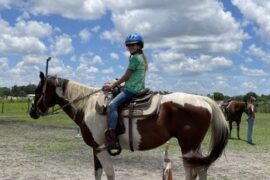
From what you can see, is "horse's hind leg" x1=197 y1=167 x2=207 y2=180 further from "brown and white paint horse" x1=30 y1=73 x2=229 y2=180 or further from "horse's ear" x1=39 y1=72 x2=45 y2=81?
"horse's ear" x1=39 y1=72 x2=45 y2=81

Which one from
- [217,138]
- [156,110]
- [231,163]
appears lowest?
[231,163]

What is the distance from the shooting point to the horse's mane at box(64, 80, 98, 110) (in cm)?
775

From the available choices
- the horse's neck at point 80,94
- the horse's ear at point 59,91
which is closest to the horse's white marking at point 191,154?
the horse's neck at point 80,94

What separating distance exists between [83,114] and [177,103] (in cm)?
167

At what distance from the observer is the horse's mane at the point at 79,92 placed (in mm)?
7749

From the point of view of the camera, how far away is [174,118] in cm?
720

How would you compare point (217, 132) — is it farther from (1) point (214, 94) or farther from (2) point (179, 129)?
(1) point (214, 94)

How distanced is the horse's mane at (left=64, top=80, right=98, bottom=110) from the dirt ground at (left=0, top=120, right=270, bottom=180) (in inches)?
102

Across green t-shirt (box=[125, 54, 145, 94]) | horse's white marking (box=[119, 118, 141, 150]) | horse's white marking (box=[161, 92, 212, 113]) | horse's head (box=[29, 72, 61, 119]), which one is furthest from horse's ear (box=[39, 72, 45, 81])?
horse's white marking (box=[161, 92, 212, 113])

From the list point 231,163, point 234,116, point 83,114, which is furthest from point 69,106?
point 234,116

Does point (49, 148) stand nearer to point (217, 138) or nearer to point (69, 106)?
point (69, 106)

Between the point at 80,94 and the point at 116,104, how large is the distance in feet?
2.86

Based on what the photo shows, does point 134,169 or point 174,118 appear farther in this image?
point 134,169

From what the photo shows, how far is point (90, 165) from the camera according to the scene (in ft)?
38.1
